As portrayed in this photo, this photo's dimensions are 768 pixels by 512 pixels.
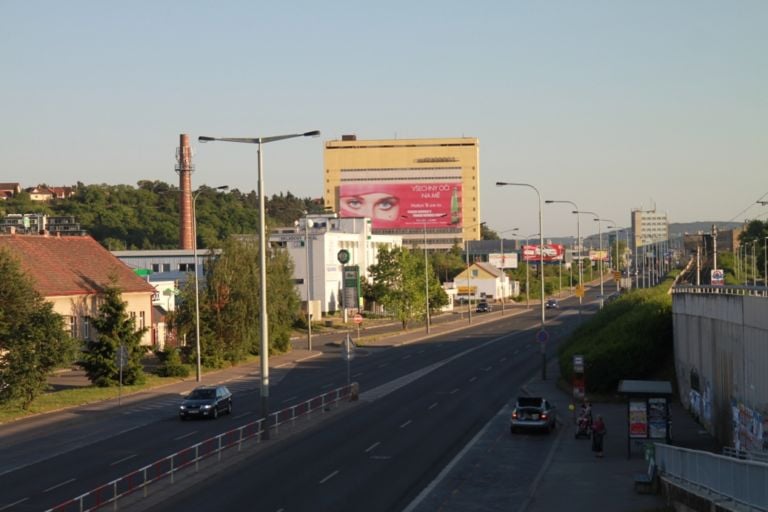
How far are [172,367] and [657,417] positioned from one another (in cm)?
3364

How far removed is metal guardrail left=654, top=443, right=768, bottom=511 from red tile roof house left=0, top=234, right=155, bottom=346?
39603 millimetres

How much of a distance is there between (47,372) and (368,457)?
63.5ft

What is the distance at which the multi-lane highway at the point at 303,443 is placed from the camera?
1008 inches

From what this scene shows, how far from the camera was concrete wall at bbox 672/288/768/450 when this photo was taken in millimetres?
25447

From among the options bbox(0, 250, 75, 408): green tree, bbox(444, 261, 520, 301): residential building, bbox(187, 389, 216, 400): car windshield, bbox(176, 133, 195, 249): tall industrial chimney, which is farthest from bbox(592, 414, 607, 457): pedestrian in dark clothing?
bbox(444, 261, 520, 301): residential building

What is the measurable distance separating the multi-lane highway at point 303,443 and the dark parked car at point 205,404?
73cm

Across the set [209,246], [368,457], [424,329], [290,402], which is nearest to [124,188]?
[424,329]

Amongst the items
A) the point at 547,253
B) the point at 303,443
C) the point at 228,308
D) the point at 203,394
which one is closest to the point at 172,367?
the point at 228,308

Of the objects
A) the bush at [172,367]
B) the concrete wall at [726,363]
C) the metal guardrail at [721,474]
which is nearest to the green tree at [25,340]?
the bush at [172,367]

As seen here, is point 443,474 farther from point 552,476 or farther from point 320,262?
point 320,262

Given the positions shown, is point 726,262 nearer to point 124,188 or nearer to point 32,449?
point 32,449

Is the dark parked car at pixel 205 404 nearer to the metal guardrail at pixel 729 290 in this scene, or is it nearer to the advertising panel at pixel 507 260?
the metal guardrail at pixel 729 290

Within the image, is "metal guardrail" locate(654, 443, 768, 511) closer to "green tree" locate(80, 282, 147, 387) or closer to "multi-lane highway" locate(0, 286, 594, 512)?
"multi-lane highway" locate(0, 286, 594, 512)

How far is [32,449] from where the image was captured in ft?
113
